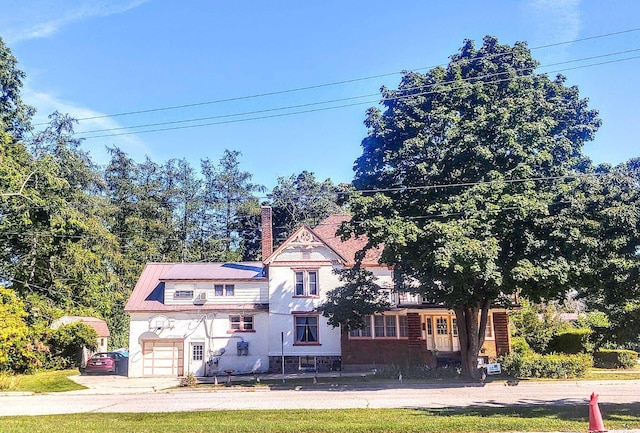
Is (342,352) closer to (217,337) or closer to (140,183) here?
(217,337)

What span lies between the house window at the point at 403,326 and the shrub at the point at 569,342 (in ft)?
34.9

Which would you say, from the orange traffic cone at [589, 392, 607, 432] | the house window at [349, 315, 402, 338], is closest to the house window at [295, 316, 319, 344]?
the house window at [349, 315, 402, 338]

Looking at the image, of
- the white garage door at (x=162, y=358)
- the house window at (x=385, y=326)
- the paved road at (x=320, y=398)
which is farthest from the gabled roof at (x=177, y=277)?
the paved road at (x=320, y=398)

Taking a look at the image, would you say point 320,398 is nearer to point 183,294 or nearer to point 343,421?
point 343,421

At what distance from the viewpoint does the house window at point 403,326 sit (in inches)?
1271

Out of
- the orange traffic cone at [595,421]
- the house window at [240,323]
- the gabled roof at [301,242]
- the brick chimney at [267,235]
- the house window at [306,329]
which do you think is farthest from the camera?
the brick chimney at [267,235]

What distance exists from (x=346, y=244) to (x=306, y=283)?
5.06m

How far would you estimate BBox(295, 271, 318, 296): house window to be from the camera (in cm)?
3333

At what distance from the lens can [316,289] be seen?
3331cm

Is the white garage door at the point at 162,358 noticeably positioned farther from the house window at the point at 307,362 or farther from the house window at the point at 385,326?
the house window at the point at 385,326

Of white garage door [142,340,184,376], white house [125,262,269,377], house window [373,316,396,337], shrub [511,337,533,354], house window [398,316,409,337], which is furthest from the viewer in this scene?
house window [373,316,396,337]

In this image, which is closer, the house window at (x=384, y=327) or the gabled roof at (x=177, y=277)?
the house window at (x=384, y=327)

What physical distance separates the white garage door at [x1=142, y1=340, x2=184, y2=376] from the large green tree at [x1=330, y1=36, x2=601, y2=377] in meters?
14.3

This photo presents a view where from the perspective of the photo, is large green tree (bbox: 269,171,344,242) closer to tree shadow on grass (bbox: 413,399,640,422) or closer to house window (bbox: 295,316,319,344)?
house window (bbox: 295,316,319,344)
